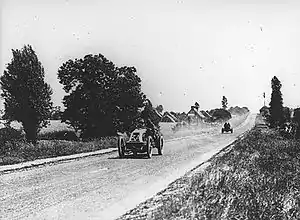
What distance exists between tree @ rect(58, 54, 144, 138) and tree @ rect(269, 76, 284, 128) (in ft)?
104

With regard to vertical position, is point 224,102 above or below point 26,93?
above

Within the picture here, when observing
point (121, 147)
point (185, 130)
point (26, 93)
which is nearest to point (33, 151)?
point (121, 147)

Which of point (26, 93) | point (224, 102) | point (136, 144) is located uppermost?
point (224, 102)

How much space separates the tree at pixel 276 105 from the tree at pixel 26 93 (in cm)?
4125

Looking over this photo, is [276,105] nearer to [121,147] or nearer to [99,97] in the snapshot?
[99,97]

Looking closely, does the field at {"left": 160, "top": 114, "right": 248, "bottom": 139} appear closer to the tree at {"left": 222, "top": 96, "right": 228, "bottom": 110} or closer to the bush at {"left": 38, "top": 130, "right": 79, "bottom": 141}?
the bush at {"left": 38, "top": 130, "right": 79, "bottom": 141}

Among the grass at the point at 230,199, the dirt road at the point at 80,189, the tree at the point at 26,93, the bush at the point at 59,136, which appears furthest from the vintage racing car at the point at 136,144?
the bush at the point at 59,136

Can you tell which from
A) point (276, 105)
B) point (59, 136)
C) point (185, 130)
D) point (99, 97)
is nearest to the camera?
point (99, 97)

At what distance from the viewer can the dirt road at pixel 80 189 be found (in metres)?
9.31

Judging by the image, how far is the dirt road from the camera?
9312 millimetres

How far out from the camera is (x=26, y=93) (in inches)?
1686

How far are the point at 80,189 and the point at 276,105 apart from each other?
63425 mm

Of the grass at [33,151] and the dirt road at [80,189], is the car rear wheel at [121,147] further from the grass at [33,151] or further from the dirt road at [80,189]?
the grass at [33,151]

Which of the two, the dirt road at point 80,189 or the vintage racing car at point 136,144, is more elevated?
the vintage racing car at point 136,144
